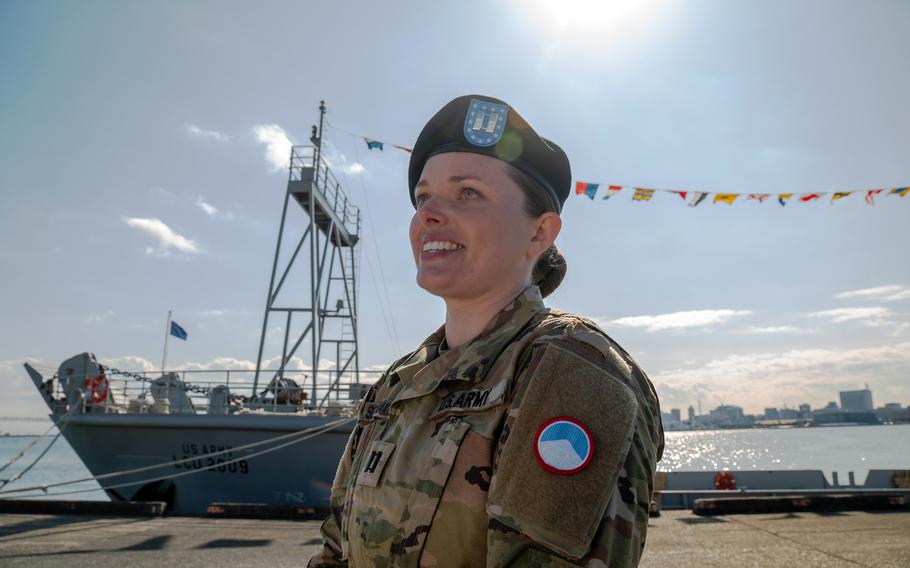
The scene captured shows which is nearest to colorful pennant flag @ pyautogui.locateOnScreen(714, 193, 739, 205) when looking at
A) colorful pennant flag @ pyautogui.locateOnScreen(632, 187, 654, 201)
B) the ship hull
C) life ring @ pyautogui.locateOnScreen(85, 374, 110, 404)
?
colorful pennant flag @ pyautogui.locateOnScreen(632, 187, 654, 201)

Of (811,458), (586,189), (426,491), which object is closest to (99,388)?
(586,189)

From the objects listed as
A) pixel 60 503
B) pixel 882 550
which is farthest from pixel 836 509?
pixel 60 503

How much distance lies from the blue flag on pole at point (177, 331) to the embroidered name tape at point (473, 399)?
13.9 metres

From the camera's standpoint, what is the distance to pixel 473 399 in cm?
110

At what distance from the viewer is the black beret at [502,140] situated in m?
1.41

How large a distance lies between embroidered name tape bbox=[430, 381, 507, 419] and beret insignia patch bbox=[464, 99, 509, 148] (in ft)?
2.03

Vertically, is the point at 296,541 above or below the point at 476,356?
below

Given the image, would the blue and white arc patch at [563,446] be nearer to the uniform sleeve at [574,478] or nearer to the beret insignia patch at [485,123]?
the uniform sleeve at [574,478]

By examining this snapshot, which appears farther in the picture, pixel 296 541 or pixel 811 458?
pixel 811 458

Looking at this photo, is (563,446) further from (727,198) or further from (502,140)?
(727,198)

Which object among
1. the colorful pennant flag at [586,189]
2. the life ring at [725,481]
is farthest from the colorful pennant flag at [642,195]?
the life ring at [725,481]

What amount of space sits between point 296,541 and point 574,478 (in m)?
5.02

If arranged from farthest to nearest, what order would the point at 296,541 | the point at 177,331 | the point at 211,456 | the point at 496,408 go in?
the point at 177,331 → the point at 211,456 → the point at 296,541 → the point at 496,408

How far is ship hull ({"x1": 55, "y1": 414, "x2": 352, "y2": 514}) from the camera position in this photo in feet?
31.5
